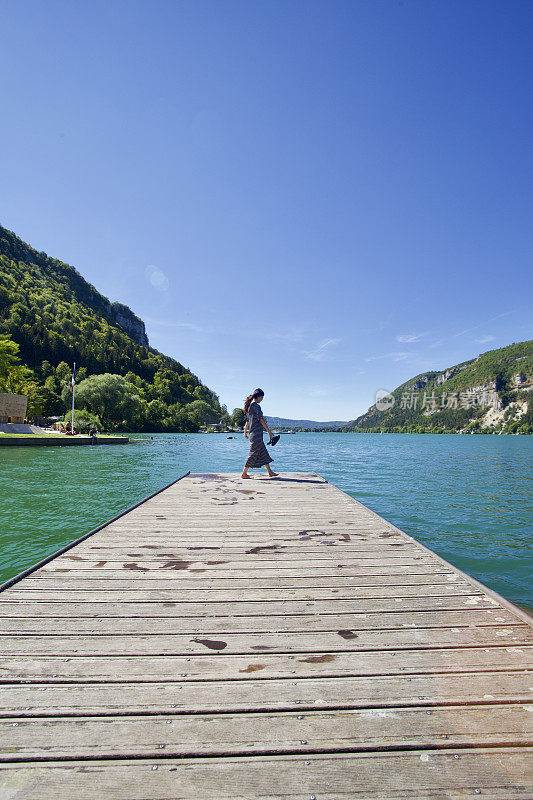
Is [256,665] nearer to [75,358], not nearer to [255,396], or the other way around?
[255,396]

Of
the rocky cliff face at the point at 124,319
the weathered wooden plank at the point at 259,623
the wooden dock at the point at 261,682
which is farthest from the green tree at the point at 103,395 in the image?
the rocky cliff face at the point at 124,319

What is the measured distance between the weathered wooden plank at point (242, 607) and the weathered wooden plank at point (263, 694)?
2.51ft

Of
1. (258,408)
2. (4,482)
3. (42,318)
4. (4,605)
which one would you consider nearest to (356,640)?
(4,605)

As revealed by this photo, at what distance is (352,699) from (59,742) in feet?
4.80

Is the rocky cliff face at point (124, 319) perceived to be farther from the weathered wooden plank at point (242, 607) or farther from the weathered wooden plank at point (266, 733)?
the weathered wooden plank at point (266, 733)

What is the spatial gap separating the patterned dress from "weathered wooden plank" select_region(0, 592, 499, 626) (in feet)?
22.6

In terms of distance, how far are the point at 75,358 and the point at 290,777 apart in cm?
13021

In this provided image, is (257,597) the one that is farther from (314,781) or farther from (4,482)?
(4,482)

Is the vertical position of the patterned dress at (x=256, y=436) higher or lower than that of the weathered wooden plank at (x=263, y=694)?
higher

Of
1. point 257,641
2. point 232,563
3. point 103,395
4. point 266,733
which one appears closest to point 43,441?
point 103,395

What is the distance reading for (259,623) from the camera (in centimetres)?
284

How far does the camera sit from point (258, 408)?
33.5 ft

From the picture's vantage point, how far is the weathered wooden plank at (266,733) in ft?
5.58

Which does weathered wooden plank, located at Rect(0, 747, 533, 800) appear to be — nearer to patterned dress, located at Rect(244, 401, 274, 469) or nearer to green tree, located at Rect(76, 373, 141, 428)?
patterned dress, located at Rect(244, 401, 274, 469)
